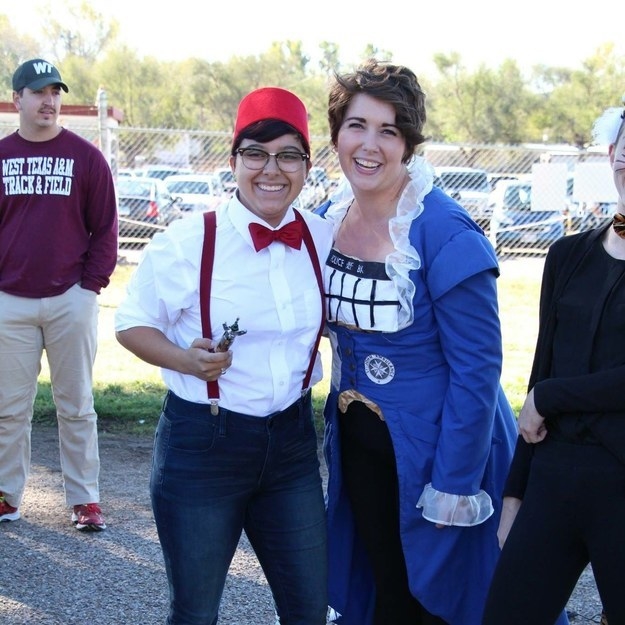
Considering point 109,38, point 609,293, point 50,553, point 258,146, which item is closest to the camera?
point 609,293

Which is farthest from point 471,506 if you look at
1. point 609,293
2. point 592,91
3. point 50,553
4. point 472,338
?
point 592,91

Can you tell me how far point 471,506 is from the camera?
273 cm

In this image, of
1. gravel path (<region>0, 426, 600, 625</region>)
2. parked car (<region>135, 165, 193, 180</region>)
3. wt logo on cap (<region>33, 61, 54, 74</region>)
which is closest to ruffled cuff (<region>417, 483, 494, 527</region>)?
gravel path (<region>0, 426, 600, 625</region>)

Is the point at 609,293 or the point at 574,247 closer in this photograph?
the point at 609,293

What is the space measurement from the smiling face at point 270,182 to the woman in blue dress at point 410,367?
0.68ft

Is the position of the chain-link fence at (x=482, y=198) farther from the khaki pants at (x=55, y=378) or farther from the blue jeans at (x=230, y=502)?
the blue jeans at (x=230, y=502)

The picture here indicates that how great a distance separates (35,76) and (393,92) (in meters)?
2.69

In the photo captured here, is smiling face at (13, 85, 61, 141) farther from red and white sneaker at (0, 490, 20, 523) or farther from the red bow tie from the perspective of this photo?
the red bow tie

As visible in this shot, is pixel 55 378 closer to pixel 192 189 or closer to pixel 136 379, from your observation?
pixel 136 379

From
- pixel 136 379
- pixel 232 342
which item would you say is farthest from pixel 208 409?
pixel 136 379

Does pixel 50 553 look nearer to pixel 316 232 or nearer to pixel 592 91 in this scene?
pixel 316 232

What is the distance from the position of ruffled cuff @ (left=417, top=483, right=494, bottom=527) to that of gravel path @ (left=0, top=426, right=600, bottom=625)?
4.34 ft

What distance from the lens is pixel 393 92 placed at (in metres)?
2.73

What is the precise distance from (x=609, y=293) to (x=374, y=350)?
0.76 metres
